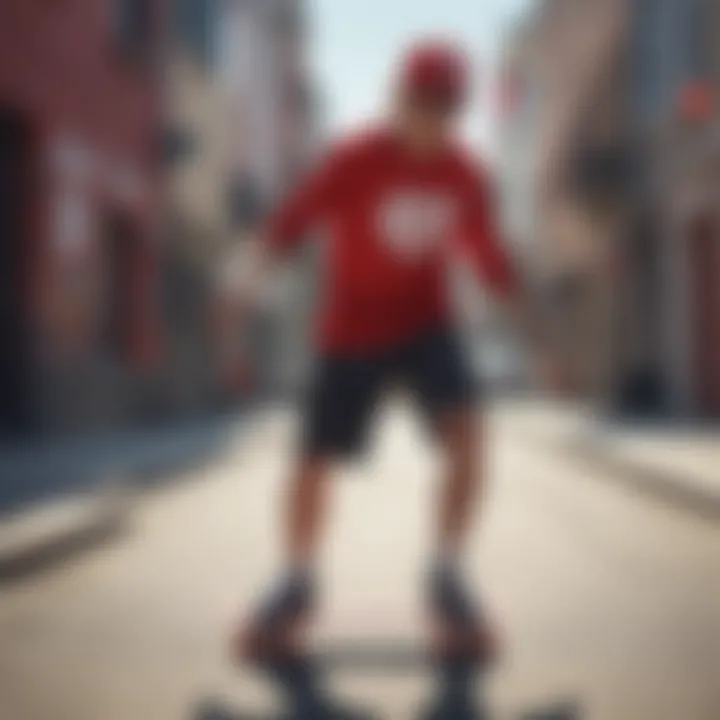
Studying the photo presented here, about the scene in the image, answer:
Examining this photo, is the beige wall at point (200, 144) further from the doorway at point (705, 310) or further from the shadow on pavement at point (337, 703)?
the shadow on pavement at point (337, 703)

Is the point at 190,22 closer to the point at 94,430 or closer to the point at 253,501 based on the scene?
the point at 94,430

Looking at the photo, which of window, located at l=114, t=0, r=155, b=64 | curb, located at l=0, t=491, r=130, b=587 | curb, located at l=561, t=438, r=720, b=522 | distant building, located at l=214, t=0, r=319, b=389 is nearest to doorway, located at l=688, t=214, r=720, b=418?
curb, located at l=561, t=438, r=720, b=522

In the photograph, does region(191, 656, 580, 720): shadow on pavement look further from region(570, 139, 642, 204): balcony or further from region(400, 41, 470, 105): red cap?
region(570, 139, 642, 204): balcony

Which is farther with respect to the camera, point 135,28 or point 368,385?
point 135,28

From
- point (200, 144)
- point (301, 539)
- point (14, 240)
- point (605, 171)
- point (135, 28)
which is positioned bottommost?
point (301, 539)

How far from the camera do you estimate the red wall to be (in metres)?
8.02

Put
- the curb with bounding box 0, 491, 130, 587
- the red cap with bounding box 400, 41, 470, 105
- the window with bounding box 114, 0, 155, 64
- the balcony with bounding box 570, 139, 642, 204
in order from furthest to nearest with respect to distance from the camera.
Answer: the balcony with bounding box 570, 139, 642, 204 < the window with bounding box 114, 0, 155, 64 < the curb with bounding box 0, 491, 130, 587 < the red cap with bounding box 400, 41, 470, 105

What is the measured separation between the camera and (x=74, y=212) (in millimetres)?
8734

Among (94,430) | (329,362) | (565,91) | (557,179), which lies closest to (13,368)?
(94,430)

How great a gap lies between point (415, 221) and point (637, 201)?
10371 millimetres

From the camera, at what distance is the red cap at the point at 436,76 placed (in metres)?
2.87

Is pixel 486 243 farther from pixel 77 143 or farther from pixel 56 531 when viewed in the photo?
pixel 77 143

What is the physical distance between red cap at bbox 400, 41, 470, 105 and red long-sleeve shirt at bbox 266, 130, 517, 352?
117 mm

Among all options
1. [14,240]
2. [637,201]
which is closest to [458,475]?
[14,240]
